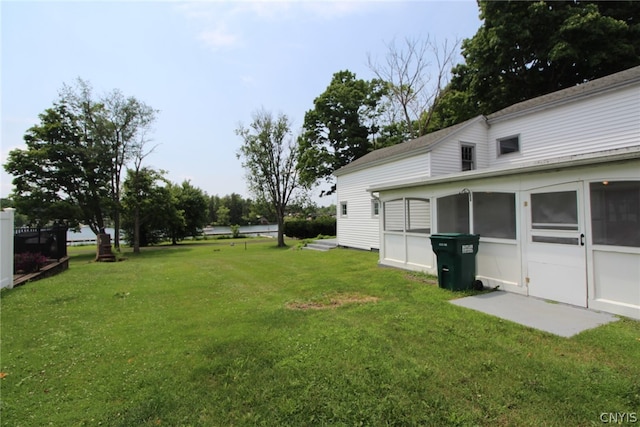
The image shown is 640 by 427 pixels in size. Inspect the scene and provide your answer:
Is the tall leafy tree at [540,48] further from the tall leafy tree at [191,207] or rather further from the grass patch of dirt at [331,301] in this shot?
the tall leafy tree at [191,207]

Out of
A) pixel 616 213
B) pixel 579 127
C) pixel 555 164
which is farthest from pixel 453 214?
pixel 579 127

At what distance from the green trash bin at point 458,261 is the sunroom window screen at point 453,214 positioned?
152cm

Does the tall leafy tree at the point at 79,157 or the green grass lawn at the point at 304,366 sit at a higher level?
the tall leafy tree at the point at 79,157

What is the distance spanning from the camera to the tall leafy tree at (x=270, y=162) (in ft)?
70.7

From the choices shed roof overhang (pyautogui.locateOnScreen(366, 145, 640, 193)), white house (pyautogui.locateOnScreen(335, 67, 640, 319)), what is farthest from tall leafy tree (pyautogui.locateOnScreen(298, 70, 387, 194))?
shed roof overhang (pyautogui.locateOnScreen(366, 145, 640, 193))

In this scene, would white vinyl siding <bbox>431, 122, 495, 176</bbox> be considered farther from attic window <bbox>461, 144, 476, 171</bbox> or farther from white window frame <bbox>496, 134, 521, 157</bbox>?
white window frame <bbox>496, 134, 521, 157</bbox>

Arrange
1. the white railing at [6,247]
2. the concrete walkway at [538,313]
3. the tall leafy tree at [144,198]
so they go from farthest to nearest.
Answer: the tall leafy tree at [144,198] → the white railing at [6,247] → the concrete walkway at [538,313]

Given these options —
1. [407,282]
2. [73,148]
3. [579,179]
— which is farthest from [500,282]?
[73,148]

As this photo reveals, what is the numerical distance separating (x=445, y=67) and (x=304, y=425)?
88.5 ft

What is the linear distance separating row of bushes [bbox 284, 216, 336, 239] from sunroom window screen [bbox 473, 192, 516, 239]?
20.2 metres

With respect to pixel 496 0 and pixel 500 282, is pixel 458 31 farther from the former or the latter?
pixel 500 282

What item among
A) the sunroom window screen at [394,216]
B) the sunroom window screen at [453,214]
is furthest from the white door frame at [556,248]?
the sunroom window screen at [394,216]

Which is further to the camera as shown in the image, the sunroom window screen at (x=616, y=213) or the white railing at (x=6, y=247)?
the white railing at (x=6, y=247)

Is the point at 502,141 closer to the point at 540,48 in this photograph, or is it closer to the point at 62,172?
the point at 540,48
